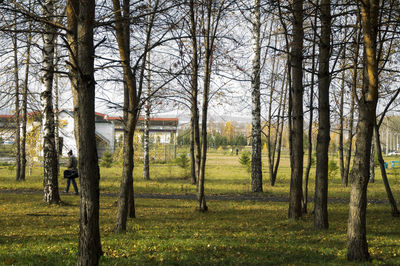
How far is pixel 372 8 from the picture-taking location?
622 centimetres

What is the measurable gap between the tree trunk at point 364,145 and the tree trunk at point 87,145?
3.91 m

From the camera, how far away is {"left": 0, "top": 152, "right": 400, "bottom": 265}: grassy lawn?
631 cm

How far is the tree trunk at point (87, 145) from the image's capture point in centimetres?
546

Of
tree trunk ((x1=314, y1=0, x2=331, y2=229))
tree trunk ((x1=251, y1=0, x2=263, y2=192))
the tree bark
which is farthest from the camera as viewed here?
tree trunk ((x1=251, y1=0, x2=263, y2=192))

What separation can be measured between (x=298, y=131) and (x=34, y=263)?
24.4ft

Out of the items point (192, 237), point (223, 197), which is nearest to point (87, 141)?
point (192, 237)

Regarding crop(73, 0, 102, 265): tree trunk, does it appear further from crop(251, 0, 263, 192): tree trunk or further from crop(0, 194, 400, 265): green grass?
crop(251, 0, 263, 192): tree trunk

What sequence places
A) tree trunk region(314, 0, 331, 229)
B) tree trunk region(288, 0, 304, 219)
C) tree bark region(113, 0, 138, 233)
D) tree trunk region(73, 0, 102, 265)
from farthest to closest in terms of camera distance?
tree trunk region(288, 0, 304, 219)
tree trunk region(314, 0, 331, 229)
tree bark region(113, 0, 138, 233)
tree trunk region(73, 0, 102, 265)

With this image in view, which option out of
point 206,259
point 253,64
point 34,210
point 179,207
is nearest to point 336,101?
point 253,64

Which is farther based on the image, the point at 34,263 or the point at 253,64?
the point at 253,64

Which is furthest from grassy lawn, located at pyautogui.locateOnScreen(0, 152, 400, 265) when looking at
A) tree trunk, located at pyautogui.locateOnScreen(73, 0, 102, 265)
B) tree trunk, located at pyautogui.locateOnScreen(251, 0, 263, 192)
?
tree trunk, located at pyautogui.locateOnScreen(251, 0, 263, 192)

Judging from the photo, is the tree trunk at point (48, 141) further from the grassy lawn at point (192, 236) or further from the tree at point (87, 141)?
the tree at point (87, 141)

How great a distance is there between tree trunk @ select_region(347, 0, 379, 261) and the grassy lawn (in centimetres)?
33

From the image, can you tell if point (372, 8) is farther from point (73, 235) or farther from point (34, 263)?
point (73, 235)
